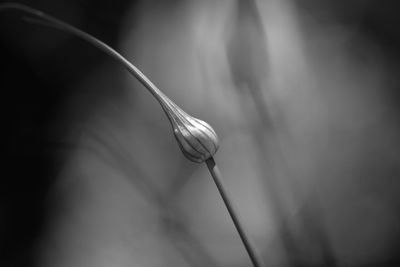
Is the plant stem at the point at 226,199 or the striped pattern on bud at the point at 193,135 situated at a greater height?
the striped pattern on bud at the point at 193,135

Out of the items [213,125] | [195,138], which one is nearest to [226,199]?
[195,138]

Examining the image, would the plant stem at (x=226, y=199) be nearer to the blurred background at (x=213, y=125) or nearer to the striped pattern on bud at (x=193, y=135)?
the striped pattern on bud at (x=193, y=135)

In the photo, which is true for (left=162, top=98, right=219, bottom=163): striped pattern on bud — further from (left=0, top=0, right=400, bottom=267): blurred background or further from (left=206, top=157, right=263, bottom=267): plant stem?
(left=0, top=0, right=400, bottom=267): blurred background

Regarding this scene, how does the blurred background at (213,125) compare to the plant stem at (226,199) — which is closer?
the plant stem at (226,199)

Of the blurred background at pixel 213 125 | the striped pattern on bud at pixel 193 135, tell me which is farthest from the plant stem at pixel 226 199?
the blurred background at pixel 213 125

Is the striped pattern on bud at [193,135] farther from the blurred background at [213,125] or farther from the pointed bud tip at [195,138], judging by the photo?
the blurred background at [213,125]

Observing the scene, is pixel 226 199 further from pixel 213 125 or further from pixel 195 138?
pixel 213 125
